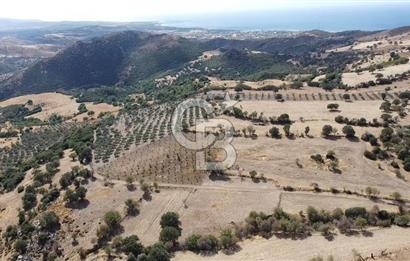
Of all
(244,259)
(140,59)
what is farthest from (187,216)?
(140,59)

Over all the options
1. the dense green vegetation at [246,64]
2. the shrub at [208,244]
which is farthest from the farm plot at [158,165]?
the dense green vegetation at [246,64]

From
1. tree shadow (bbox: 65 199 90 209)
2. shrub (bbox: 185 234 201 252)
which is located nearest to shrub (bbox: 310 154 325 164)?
shrub (bbox: 185 234 201 252)

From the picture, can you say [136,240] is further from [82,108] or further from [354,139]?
[82,108]

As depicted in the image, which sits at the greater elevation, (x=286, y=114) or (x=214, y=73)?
(x=286, y=114)

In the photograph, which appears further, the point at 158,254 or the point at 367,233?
the point at 367,233

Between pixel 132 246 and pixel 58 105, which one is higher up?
pixel 132 246

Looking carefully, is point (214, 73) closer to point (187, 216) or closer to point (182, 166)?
point (182, 166)

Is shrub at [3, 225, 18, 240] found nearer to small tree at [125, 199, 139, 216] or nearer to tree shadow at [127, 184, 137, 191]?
small tree at [125, 199, 139, 216]

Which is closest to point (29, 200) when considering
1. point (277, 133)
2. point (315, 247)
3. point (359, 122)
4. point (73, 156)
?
point (73, 156)
